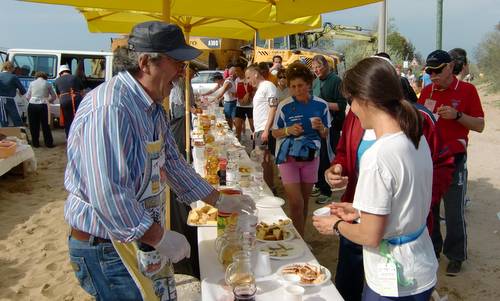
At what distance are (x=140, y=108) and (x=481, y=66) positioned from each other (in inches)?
969

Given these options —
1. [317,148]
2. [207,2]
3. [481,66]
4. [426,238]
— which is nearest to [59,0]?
[207,2]

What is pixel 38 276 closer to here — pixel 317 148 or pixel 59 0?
pixel 59 0

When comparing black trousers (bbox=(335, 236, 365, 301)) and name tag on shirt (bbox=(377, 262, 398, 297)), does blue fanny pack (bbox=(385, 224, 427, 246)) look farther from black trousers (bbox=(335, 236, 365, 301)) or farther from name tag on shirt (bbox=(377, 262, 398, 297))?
black trousers (bbox=(335, 236, 365, 301))

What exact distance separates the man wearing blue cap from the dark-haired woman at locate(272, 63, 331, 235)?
934 mm

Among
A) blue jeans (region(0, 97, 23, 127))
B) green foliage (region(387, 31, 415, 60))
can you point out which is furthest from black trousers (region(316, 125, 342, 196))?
green foliage (region(387, 31, 415, 60))

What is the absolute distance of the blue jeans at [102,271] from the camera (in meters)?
1.72

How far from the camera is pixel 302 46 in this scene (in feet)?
63.5

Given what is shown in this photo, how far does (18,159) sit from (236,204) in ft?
18.8

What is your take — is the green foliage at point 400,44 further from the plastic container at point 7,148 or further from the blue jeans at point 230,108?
the plastic container at point 7,148

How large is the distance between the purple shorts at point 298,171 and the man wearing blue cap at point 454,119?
1.05 meters

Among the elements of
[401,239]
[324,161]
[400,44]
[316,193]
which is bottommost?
[316,193]

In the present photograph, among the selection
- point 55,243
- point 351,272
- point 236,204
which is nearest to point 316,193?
point 55,243

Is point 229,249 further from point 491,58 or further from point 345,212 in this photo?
point 491,58

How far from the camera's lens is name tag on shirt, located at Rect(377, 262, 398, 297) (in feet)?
5.78
